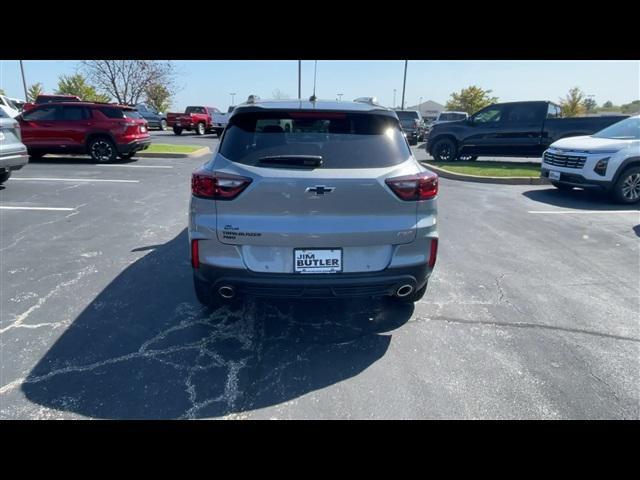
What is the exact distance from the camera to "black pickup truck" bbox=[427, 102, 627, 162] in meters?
12.6

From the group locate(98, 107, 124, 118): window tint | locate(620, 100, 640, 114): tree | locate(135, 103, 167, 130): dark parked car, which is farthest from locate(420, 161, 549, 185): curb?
locate(620, 100, 640, 114): tree

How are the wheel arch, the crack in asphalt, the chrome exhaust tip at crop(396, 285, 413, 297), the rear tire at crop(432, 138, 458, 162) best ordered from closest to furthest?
1. the chrome exhaust tip at crop(396, 285, 413, 297)
2. the crack in asphalt
3. the wheel arch
4. the rear tire at crop(432, 138, 458, 162)

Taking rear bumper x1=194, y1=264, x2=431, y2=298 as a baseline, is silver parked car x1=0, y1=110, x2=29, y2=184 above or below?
above

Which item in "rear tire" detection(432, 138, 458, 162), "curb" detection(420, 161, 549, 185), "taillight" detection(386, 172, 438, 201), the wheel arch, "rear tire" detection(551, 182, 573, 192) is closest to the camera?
"taillight" detection(386, 172, 438, 201)

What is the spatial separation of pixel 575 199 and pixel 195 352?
8.82m

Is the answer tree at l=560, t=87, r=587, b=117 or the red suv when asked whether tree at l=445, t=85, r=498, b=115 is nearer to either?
tree at l=560, t=87, r=587, b=117

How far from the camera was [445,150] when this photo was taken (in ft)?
46.7

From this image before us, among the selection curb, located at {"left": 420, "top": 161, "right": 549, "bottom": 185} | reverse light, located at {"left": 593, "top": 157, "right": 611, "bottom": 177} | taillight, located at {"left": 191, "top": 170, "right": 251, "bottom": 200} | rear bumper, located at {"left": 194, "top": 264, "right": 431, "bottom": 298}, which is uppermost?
taillight, located at {"left": 191, "top": 170, "right": 251, "bottom": 200}

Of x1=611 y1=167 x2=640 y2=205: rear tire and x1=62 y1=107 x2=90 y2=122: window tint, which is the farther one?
x1=62 y1=107 x2=90 y2=122: window tint

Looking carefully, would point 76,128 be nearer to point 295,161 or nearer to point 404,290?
point 295,161

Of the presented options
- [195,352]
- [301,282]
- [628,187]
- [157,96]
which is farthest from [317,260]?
[157,96]

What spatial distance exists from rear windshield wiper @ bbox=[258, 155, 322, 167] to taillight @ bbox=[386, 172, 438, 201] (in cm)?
54
